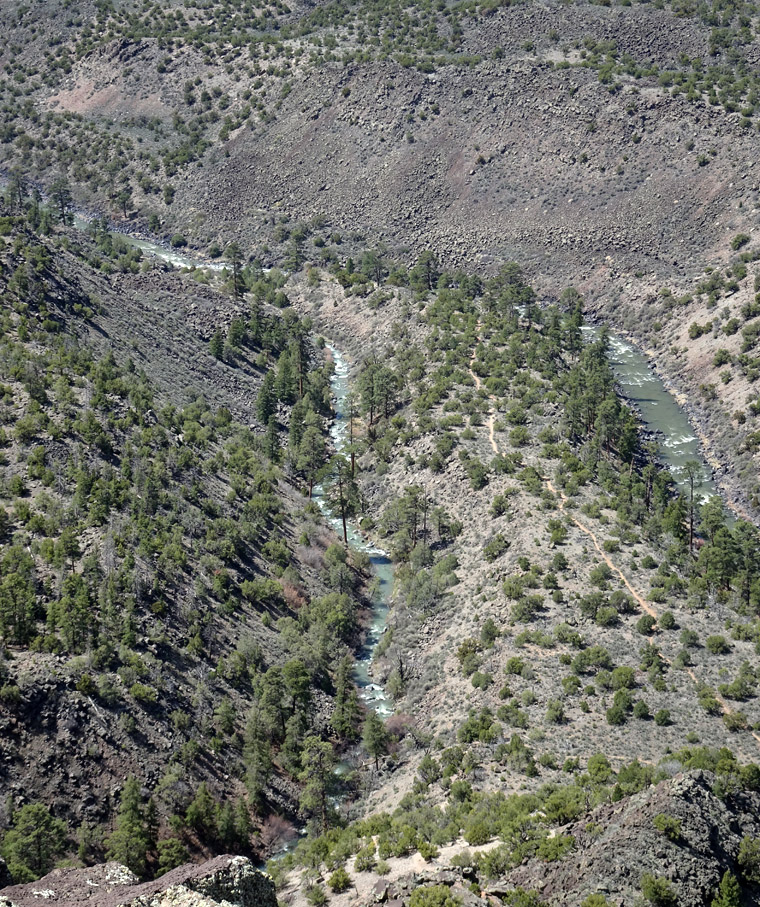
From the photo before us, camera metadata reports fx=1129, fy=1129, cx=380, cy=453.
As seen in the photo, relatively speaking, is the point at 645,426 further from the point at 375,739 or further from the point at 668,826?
the point at 668,826

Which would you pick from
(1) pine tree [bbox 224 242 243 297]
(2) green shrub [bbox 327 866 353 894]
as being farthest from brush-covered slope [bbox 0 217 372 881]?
(1) pine tree [bbox 224 242 243 297]

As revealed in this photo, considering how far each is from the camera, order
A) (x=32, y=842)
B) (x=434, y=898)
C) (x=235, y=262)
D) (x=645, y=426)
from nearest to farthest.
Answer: (x=434, y=898)
(x=32, y=842)
(x=645, y=426)
(x=235, y=262)

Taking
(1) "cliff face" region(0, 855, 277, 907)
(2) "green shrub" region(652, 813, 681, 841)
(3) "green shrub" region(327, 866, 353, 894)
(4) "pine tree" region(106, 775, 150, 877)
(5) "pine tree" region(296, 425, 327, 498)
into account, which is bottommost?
(4) "pine tree" region(106, 775, 150, 877)

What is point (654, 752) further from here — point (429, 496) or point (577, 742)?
point (429, 496)

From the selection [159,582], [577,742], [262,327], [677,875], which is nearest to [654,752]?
[577,742]

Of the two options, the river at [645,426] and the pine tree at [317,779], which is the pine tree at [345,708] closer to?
the river at [645,426]

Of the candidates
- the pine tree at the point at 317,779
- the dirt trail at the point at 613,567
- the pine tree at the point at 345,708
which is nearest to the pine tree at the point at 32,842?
the pine tree at the point at 317,779

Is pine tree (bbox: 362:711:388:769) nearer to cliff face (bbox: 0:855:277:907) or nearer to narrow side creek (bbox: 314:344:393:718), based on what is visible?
narrow side creek (bbox: 314:344:393:718)

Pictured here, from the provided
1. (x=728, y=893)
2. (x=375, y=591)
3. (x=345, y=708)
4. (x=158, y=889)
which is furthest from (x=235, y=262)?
(x=158, y=889)
